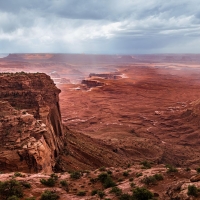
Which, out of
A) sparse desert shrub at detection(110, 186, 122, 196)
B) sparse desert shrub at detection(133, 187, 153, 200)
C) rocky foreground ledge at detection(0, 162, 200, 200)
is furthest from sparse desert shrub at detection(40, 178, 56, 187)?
sparse desert shrub at detection(133, 187, 153, 200)

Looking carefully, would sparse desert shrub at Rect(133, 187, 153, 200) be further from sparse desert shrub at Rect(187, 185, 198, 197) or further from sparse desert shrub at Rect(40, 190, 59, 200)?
sparse desert shrub at Rect(40, 190, 59, 200)

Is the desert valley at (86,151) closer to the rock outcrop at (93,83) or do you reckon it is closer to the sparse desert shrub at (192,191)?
the sparse desert shrub at (192,191)

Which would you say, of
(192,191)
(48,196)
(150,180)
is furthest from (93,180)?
(192,191)

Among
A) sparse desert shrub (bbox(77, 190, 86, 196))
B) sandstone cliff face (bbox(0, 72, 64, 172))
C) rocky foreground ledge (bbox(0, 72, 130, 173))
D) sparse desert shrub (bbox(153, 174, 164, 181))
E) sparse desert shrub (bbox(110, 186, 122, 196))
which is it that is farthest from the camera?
rocky foreground ledge (bbox(0, 72, 130, 173))

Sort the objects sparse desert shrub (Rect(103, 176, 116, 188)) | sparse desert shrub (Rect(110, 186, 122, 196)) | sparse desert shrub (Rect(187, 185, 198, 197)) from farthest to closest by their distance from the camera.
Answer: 1. sparse desert shrub (Rect(103, 176, 116, 188))
2. sparse desert shrub (Rect(110, 186, 122, 196))
3. sparse desert shrub (Rect(187, 185, 198, 197))

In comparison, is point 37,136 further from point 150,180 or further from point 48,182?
point 150,180

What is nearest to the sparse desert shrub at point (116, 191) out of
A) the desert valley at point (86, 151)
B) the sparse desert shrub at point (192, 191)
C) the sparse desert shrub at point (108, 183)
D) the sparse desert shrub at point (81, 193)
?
the desert valley at point (86, 151)
